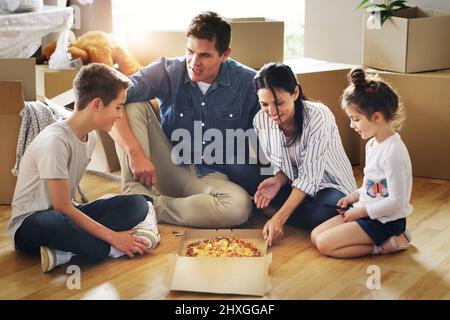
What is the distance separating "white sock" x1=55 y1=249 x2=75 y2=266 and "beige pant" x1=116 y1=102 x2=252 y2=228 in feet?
1.30

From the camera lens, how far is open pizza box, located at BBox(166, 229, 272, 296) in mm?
2152

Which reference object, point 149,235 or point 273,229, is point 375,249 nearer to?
point 273,229

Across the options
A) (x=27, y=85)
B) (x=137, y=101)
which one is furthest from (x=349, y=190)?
(x=27, y=85)

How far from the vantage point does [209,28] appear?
105 inches

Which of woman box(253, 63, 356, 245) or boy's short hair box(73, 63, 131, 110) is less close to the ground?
boy's short hair box(73, 63, 131, 110)

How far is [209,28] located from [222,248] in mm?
782

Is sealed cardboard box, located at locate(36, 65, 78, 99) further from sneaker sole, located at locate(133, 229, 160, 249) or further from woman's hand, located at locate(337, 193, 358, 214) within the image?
woman's hand, located at locate(337, 193, 358, 214)

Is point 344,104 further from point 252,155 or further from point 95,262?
point 95,262

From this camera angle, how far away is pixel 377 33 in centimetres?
332

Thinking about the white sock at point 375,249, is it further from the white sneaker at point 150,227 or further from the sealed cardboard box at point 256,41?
the sealed cardboard box at point 256,41

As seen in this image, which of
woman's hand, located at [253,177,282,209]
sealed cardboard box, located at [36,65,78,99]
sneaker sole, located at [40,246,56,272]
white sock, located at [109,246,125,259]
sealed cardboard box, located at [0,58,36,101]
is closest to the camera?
sneaker sole, located at [40,246,56,272]

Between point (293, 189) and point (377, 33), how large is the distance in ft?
3.49
